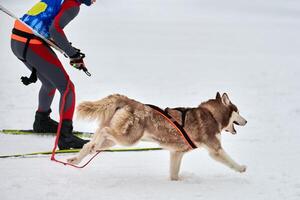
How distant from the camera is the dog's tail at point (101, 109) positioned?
16.9 ft

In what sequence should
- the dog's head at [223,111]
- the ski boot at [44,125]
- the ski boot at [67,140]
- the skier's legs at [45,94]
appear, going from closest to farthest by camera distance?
1. the dog's head at [223,111]
2. the ski boot at [67,140]
3. the skier's legs at [45,94]
4. the ski boot at [44,125]

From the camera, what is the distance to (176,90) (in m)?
11.3

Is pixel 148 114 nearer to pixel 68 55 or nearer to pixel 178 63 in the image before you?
pixel 68 55

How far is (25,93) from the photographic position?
10.4m

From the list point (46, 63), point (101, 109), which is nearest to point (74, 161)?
point (101, 109)

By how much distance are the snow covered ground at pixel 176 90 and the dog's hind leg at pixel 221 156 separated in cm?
12

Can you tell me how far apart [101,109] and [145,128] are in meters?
0.50

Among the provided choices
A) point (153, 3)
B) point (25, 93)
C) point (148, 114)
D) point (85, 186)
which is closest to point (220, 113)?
point (148, 114)

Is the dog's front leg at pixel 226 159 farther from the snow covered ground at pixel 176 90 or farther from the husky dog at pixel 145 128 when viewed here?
the snow covered ground at pixel 176 90

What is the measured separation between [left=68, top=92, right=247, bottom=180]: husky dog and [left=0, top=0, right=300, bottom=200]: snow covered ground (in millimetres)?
288

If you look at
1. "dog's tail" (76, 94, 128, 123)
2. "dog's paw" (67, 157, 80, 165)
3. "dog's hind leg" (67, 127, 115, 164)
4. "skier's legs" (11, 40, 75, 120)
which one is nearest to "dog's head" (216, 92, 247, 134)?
"dog's tail" (76, 94, 128, 123)

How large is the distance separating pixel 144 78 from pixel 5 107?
4.61 meters

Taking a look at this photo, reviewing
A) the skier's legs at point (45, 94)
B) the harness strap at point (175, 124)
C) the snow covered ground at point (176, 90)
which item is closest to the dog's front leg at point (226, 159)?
the snow covered ground at point (176, 90)

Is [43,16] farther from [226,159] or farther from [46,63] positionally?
[226,159]
